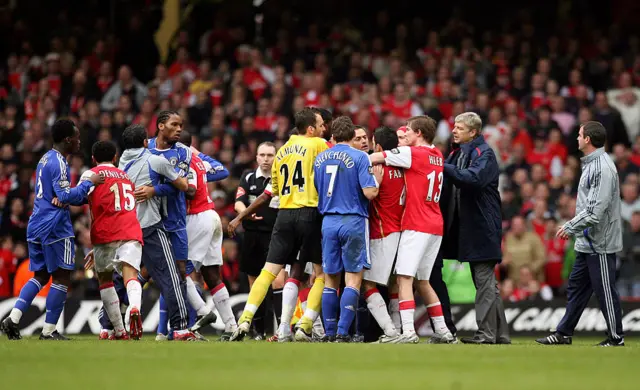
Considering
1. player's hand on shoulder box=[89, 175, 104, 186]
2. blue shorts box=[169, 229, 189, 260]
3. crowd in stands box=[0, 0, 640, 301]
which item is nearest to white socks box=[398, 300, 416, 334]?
blue shorts box=[169, 229, 189, 260]

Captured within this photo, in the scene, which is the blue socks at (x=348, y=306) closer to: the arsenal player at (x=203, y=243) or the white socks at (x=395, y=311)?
the white socks at (x=395, y=311)

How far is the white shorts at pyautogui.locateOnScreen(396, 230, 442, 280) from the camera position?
487 inches

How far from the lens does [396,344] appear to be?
468 inches

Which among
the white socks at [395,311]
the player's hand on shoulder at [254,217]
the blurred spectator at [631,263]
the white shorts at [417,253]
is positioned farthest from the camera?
the blurred spectator at [631,263]

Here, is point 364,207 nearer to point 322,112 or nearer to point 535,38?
point 322,112

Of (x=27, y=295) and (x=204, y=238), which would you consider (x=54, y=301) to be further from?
(x=204, y=238)

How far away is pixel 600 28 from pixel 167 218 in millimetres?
14669

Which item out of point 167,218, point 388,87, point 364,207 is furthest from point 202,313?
point 388,87

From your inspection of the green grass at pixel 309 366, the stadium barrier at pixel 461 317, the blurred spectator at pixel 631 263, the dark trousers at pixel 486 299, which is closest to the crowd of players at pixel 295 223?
the dark trousers at pixel 486 299

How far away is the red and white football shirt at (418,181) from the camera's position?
12438mm

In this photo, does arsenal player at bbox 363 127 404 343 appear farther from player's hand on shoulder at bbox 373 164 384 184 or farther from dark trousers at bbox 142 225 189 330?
dark trousers at bbox 142 225 189 330

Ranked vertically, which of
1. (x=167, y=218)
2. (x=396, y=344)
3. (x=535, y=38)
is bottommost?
(x=396, y=344)

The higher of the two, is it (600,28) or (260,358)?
(600,28)

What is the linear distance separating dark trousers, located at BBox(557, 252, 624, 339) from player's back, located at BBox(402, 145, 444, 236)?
156 cm
